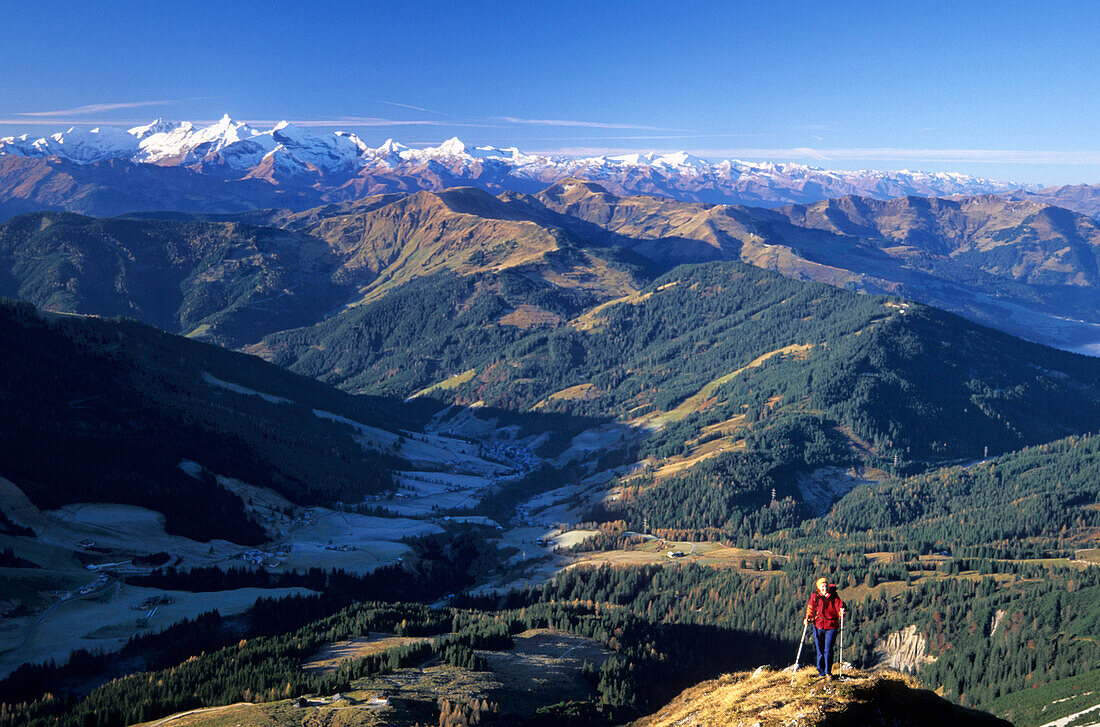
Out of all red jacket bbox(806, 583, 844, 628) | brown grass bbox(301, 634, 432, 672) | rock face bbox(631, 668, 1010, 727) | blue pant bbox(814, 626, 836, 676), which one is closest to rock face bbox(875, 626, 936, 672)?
brown grass bbox(301, 634, 432, 672)

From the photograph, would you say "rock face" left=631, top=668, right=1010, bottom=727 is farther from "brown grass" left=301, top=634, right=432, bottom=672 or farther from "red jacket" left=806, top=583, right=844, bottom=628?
"brown grass" left=301, top=634, right=432, bottom=672

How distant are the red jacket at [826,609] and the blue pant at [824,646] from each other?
62 cm

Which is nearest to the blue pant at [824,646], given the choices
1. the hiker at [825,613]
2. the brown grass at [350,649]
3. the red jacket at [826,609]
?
the hiker at [825,613]

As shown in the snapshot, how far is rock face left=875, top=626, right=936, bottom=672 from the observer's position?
146 meters

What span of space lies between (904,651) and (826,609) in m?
125

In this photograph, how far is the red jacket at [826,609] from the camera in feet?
145

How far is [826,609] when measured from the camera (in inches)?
1751

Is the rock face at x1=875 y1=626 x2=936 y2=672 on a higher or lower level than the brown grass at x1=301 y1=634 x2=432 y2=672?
lower

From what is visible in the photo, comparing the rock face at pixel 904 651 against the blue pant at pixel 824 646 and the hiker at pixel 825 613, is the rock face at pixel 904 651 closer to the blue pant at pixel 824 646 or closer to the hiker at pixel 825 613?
the blue pant at pixel 824 646

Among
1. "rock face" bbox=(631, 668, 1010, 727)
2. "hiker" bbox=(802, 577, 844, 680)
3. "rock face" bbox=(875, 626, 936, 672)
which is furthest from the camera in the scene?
"rock face" bbox=(875, 626, 936, 672)

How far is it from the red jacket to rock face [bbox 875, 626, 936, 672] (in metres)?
117

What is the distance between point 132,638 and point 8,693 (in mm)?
24510

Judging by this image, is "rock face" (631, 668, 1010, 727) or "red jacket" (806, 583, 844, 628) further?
"red jacket" (806, 583, 844, 628)

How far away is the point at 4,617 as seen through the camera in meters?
145
